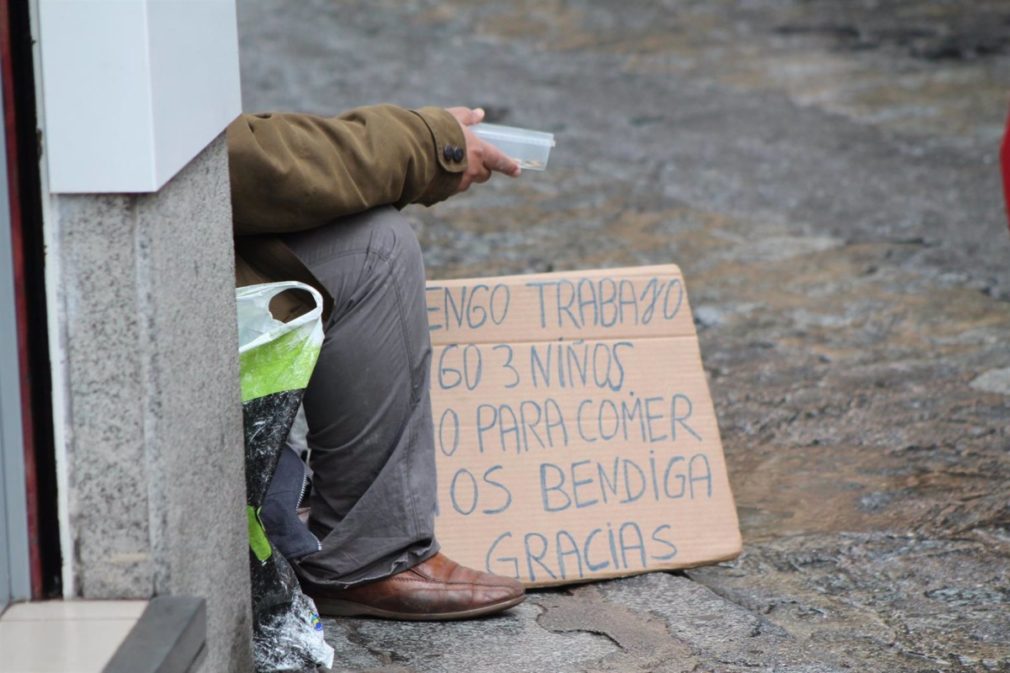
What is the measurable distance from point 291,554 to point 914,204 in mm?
4340

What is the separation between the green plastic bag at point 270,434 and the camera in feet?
7.66

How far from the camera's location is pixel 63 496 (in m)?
1.87

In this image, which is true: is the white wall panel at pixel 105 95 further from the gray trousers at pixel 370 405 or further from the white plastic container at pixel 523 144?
the white plastic container at pixel 523 144

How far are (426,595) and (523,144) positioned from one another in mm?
916

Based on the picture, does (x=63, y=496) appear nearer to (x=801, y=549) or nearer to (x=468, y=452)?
(x=468, y=452)

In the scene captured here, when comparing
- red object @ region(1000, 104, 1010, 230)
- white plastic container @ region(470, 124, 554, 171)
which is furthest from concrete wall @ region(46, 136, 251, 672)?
red object @ region(1000, 104, 1010, 230)

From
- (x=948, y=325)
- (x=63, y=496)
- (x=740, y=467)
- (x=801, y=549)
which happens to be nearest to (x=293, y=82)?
(x=948, y=325)

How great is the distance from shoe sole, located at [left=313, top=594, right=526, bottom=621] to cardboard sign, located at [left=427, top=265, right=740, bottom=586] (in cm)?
22

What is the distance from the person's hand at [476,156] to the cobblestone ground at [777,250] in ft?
2.73

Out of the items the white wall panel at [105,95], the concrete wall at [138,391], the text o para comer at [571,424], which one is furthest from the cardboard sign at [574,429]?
the white wall panel at [105,95]

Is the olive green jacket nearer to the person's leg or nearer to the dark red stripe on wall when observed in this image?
the person's leg

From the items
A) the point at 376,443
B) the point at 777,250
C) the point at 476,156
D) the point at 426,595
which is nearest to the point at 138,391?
the point at 376,443

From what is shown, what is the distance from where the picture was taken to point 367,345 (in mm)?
2539

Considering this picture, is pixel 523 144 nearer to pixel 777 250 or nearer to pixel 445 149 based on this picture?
pixel 445 149
